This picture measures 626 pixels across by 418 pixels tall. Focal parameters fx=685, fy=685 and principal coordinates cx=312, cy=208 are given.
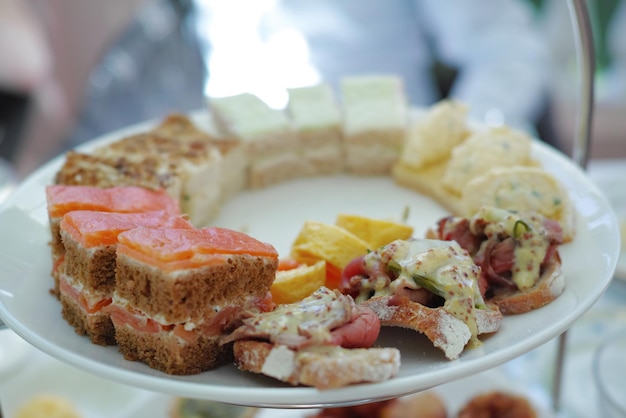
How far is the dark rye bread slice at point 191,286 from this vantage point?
99cm

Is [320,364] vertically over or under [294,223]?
over

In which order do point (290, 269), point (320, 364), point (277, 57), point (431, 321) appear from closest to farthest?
point (320, 364) → point (431, 321) → point (290, 269) → point (277, 57)

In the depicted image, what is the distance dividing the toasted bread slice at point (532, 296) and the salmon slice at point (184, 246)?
0.42 m

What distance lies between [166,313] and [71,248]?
0.80ft

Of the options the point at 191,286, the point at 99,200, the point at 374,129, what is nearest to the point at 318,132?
the point at 374,129

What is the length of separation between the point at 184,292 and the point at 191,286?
1cm

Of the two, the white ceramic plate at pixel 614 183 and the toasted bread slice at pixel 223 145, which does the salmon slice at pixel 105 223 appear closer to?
the toasted bread slice at pixel 223 145

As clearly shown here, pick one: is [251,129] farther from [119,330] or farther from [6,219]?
[119,330]

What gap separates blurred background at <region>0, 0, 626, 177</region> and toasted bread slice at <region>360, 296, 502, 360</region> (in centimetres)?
306

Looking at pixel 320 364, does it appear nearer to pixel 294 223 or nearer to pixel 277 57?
pixel 294 223

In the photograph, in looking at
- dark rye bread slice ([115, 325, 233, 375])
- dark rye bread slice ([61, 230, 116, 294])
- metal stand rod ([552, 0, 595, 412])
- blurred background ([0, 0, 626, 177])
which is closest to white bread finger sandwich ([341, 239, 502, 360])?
dark rye bread slice ([115, 325, 233, 375])

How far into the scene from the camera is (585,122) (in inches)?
62.4

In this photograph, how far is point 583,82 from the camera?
1541mm

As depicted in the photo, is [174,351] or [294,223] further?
[294,223]
